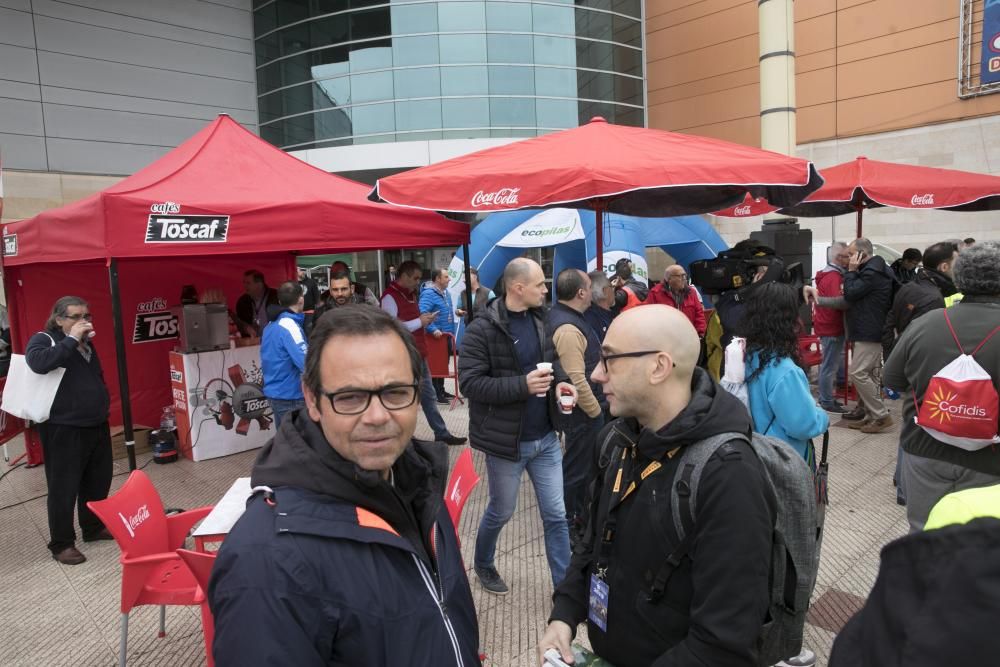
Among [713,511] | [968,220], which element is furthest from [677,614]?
[968,220]

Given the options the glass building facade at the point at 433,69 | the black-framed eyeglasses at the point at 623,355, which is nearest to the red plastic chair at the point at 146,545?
the black-framed eyeglasses at the point at 623,355

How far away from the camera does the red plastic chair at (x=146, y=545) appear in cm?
298

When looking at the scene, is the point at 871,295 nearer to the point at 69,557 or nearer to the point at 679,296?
the point at 679,296

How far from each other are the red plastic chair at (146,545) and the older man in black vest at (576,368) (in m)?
2.09

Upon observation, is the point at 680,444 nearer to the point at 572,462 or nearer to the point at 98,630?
the point at 572,462

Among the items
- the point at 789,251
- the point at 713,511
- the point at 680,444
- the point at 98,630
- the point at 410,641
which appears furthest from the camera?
Answer: the point at 789,251

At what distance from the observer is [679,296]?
8047mm

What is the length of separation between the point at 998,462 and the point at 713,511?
7.31 ft

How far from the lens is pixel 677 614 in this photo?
5.42ft

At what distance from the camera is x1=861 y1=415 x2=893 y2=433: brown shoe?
7.00 metres

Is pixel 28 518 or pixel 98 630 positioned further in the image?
pixel 28 518

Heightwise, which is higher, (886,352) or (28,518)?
(886,352)

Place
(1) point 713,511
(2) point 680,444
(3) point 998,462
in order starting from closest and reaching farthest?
(1) point 713,511 → (2) point 680,444 → (3) point 998,462

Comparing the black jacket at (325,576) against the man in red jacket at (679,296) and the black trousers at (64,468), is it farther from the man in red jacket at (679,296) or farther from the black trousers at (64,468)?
the man in red jacket at (679,296)
